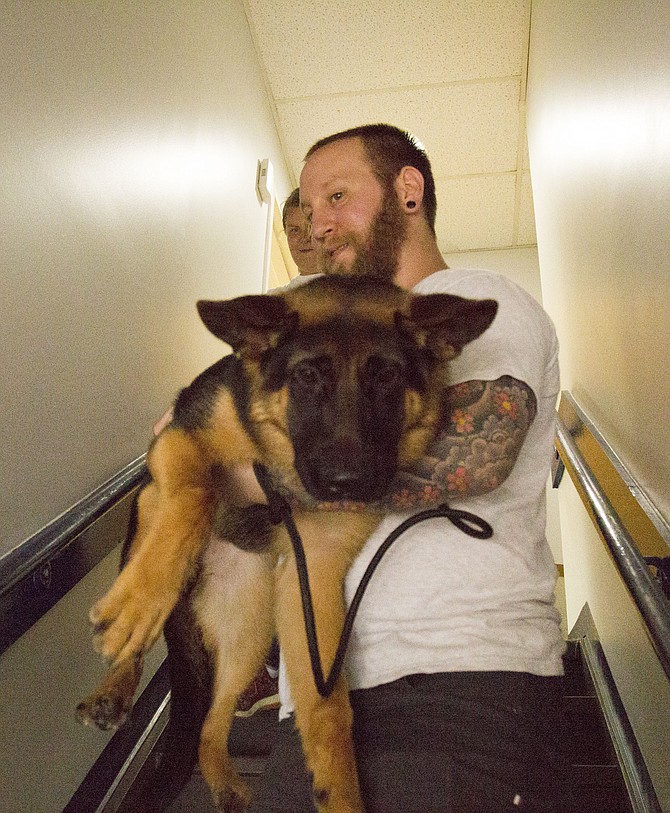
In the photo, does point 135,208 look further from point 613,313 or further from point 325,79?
point 325,79

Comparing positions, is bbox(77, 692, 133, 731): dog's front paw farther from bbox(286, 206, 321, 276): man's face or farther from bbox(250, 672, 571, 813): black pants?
bbox(286, 206, 321, 276): man's face

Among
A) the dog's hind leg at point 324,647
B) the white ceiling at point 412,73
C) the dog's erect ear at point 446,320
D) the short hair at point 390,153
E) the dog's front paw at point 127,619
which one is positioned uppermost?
the white ceiling at point 412,73

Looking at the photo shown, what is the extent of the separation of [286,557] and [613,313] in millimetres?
1387

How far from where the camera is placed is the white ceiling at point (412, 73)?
3.89 metres

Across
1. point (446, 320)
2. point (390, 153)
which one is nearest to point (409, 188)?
point (390, 153)

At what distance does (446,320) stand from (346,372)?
0.84ft

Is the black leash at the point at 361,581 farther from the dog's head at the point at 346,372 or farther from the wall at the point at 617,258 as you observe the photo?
the wall at the point at 617,258

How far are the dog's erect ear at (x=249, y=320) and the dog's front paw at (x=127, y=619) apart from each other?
569mm

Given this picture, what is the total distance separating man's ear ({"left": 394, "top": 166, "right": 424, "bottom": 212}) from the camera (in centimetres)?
200

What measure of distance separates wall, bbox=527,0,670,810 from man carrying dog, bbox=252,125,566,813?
0.34 metres

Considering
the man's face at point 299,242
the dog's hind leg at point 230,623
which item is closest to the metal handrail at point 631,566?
the dog's hind leg at point 230,623

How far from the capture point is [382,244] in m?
1.90

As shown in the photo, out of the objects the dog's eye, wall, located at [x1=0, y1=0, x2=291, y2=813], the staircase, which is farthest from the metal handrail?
wall, located at [x1=0, y1=0, x2=291, y2=813]

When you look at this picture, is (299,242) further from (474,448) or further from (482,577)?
(482,577)
